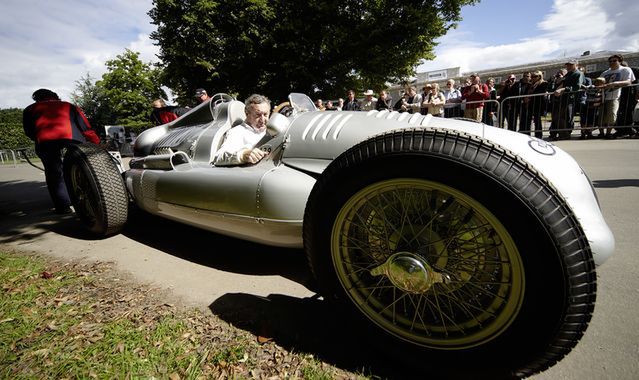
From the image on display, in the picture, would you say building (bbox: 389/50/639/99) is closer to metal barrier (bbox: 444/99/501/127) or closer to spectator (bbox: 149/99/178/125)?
metal barrier (bbox: 444/99/501/127)

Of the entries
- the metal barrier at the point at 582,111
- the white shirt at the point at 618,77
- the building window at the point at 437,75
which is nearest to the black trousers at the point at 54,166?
the metal barrier at the point at 582,111

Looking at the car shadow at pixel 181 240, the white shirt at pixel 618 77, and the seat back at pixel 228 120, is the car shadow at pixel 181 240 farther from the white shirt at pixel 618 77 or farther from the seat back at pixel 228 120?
the white shirt at pixel 618 77

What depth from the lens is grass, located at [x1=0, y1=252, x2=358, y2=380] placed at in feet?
5.03

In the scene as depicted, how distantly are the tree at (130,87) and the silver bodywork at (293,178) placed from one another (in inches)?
1591

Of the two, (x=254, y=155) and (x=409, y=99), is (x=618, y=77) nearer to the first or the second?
(x=409, y=99)

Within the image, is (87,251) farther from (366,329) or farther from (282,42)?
(282,42)

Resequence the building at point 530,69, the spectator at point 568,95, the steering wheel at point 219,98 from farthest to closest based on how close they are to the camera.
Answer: the building at point 530,69 < the spectator at point 568,95 < the steering wheel at point 219,98

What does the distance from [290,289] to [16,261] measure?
9.14ft

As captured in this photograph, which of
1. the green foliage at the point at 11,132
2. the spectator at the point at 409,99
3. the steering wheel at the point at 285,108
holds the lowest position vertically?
the spectator at the point at 409,99

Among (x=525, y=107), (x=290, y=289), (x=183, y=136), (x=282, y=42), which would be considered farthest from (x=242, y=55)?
(x=290, y=289)

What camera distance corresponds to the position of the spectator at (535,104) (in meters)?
8.04

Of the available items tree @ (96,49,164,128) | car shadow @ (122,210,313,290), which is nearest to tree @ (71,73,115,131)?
tree @ (96,49,164,128)

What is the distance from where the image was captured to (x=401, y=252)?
4.55 ft

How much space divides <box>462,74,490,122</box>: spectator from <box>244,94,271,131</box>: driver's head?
7077 millimetres
